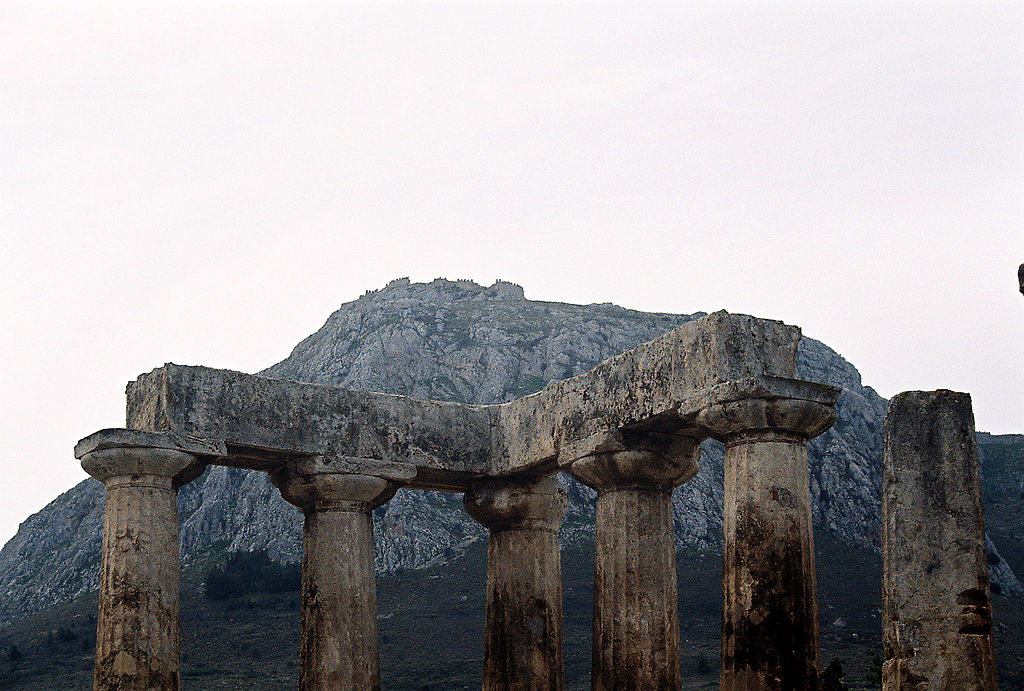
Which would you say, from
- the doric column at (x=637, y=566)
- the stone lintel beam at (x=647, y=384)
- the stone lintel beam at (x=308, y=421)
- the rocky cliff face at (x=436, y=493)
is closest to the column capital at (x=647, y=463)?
the doric column at (x=637, y=566)

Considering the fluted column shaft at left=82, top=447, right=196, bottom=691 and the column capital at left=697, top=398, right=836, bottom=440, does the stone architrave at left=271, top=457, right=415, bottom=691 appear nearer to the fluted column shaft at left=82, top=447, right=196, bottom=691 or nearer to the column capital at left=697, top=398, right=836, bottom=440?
the fluted column shaft at left=82, top=447, right=196, bottom=691

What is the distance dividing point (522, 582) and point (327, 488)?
331 cm

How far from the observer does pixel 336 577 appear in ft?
54.8

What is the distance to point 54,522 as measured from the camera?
93.8m

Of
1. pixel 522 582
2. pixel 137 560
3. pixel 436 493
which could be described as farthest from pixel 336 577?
pixel 436 493

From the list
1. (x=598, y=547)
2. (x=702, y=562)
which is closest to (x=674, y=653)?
(x=598, y=547)

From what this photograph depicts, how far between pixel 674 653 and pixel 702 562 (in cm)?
6379

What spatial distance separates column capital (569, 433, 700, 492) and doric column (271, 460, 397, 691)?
3564 millimetres

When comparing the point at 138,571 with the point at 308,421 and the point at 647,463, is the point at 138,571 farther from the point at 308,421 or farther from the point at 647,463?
the point at 647,463

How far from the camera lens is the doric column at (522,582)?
17.5m

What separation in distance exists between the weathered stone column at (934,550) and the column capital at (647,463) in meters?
4.94

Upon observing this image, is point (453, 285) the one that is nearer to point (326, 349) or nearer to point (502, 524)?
point (326, 349)

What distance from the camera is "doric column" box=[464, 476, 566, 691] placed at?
57.6ft

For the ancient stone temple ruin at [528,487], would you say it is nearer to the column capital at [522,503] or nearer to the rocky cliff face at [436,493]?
the column capital at [522,503]
